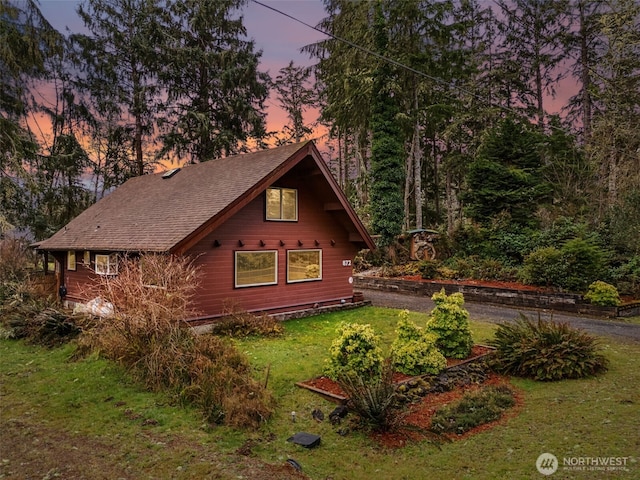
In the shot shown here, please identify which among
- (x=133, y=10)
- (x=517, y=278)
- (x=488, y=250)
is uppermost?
(x=133, y=10)

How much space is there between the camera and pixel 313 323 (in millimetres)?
11703

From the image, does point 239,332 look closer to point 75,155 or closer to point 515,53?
point 75,155

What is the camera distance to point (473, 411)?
5727mm

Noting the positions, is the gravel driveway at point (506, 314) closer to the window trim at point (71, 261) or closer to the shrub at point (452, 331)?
the shrub at point (452, 331)

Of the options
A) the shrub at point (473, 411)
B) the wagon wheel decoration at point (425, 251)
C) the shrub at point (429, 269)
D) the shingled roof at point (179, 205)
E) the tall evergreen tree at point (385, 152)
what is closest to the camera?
the shrub at point (473, 411)

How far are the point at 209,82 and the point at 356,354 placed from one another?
24794 mm

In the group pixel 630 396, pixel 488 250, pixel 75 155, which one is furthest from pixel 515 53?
pixel 75 155

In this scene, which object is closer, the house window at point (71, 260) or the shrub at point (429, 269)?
the house window at point (71, 260)

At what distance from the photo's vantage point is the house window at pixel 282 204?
12.2 m

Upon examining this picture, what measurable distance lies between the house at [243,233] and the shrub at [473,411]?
683 cm

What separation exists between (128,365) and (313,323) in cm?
552

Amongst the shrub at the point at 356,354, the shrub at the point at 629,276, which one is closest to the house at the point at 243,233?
the shrub at the point at 356,354

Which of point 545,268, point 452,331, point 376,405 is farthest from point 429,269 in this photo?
point 376,405

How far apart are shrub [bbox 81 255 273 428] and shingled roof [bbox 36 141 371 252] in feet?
6.19
